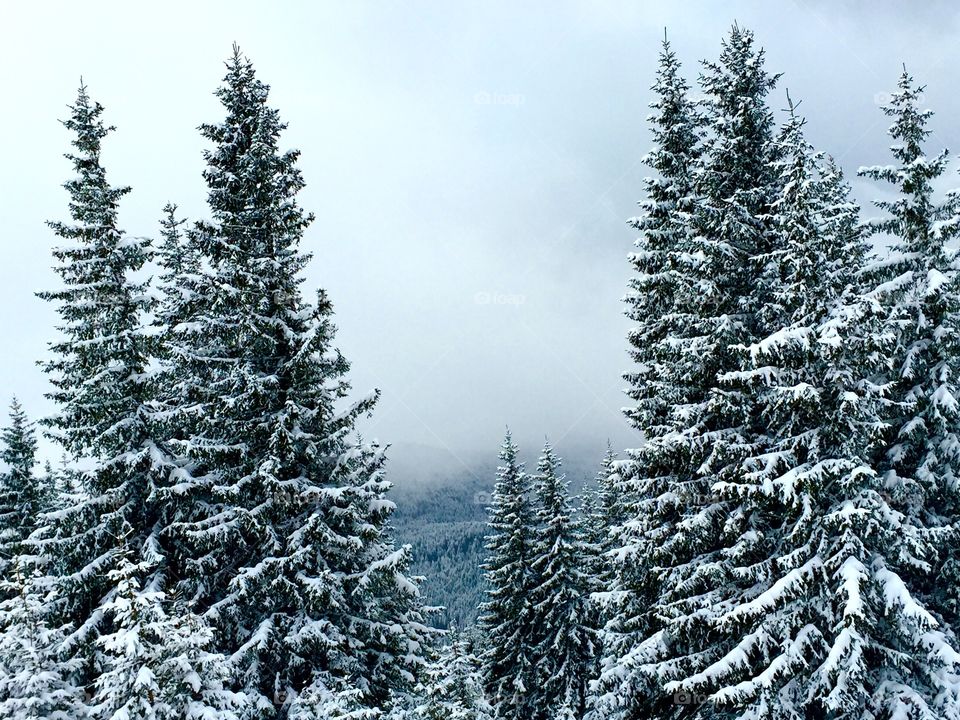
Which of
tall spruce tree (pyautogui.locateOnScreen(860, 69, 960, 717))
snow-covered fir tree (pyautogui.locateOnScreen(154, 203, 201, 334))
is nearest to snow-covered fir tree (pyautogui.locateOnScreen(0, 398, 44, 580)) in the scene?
snow-covered fir tree (pyautogui.locateOnScreen(154, 203, 201, 334))

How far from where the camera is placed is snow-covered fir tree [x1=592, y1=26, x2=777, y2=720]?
15.1 meters

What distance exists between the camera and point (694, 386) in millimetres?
16344

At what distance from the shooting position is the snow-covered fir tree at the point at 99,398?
1544cm

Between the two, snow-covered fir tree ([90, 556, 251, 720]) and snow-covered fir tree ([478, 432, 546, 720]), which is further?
snow-covered fir tree ([478, 432, 546, 720])

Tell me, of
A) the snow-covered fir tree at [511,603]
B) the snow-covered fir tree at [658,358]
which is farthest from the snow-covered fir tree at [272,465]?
the snow-covered fir tree at [511,603]

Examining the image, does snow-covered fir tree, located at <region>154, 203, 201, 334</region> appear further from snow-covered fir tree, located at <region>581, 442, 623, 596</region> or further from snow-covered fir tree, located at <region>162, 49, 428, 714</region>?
snow-covered fir tree, located at <region>581, 442, 623, 596</region>

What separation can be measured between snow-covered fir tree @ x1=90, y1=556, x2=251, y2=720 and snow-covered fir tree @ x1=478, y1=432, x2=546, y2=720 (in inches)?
903

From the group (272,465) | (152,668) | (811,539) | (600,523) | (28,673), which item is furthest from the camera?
(600,523)

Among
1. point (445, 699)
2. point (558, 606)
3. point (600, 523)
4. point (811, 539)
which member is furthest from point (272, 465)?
point (600, 523)

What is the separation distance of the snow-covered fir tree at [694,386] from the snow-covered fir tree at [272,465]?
593 cm

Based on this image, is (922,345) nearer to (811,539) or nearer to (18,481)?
(811,539)

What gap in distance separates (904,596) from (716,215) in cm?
929

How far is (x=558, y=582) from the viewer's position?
102 ft

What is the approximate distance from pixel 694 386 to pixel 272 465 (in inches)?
409
